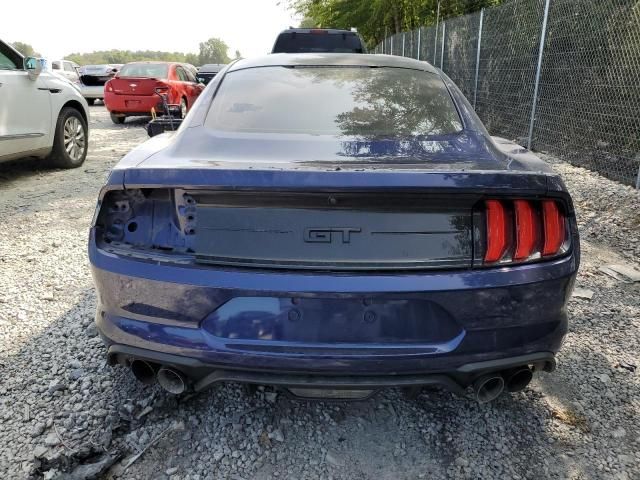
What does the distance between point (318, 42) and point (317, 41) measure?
1.1 inches

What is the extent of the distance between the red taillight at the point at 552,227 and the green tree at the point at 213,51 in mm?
132381

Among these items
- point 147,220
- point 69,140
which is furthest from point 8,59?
point 147,220

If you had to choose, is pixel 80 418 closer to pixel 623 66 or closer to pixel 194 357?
pixel 194 357

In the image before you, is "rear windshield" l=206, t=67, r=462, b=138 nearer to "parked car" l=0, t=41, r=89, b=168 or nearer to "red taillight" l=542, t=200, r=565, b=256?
"red taillight" l=542, t=200, r=565, b=256

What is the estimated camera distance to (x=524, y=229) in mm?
1803

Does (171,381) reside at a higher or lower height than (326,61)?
lower

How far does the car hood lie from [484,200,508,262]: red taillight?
0.14 meters

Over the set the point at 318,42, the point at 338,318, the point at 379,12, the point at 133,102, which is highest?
the point at 379,12

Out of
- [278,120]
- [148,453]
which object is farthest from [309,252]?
[148,453]

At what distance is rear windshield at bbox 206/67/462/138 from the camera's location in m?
2.31

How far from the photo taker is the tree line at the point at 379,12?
17.6m

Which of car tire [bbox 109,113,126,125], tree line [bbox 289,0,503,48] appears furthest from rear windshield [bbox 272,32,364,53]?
tree line [bbox 289,0,503,48]

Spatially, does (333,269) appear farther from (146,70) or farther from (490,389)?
(146,70)

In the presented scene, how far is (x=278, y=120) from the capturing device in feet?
7.83
